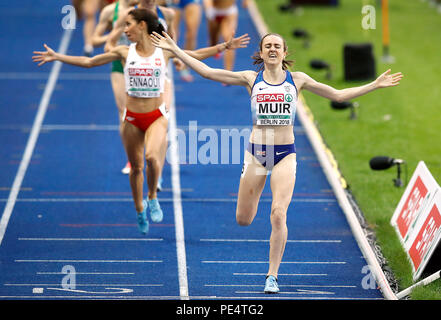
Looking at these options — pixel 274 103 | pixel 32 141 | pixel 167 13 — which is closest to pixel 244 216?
pixel 274 103

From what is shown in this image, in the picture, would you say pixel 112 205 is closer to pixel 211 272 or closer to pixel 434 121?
pixel 211 272

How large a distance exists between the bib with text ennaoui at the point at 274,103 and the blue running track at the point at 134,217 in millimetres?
1634

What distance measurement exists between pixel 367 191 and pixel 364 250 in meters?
2.07

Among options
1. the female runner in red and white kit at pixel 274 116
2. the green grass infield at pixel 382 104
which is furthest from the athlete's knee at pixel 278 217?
the green grass infield at pixel 382 104

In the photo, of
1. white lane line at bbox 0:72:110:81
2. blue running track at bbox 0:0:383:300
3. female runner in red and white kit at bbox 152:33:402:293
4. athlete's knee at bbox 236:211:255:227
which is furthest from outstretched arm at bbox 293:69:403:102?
white lane line at bbox 0:72:110:81

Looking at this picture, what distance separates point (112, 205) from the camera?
1152 cm

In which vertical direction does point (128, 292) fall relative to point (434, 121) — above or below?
below

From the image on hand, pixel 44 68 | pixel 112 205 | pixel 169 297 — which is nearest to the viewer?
pixel 169 297

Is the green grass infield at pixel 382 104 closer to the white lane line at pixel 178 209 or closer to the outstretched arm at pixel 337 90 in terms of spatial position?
the outstretched arm at pixel 337 90

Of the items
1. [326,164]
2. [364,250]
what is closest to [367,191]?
[326,164]

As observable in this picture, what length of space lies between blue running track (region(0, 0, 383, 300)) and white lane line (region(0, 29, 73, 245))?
37 mm

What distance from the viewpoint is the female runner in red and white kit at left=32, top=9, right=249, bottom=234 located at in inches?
374

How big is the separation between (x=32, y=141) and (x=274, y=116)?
6668 mm

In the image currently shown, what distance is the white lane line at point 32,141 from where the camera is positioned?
11047 millimetres
